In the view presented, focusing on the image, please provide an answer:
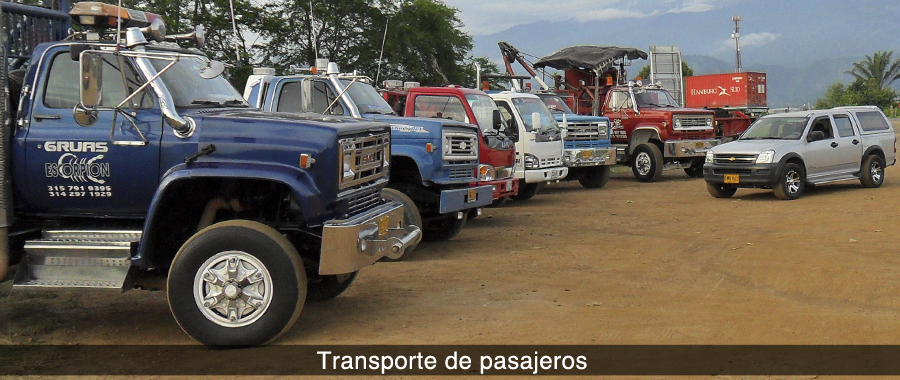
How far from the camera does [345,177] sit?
6473 millimetres

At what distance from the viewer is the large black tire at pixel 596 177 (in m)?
19.6

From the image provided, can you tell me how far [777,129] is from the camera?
17.1 meters

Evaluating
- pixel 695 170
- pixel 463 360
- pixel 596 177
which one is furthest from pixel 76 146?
pixel 695 170

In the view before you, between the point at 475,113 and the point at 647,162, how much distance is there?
8.82 metres

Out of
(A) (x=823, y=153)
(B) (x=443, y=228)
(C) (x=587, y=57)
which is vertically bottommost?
(B) (x=443, y=228)

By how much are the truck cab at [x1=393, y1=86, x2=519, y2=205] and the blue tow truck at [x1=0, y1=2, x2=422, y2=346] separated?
579 centimetres

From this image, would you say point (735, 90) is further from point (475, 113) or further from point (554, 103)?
point (475, 113)

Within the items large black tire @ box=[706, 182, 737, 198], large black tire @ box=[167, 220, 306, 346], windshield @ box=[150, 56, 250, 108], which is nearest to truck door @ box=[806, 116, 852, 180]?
large black tire @ box=[706, 182, 737, 198]

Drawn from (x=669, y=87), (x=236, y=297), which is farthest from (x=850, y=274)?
(x=669, y=87)

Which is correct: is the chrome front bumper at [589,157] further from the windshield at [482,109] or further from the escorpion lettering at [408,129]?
the escorpion lettering at [408,129]

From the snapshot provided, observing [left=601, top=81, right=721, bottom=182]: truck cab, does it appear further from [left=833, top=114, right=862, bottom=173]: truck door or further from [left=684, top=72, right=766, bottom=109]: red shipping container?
[left=684, top=72, right=766, bottom=109]: red shipping container

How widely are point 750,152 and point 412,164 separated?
7926 mm

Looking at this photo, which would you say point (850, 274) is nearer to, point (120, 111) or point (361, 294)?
point (361, 294)

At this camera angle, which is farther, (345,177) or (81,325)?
(81,325)
